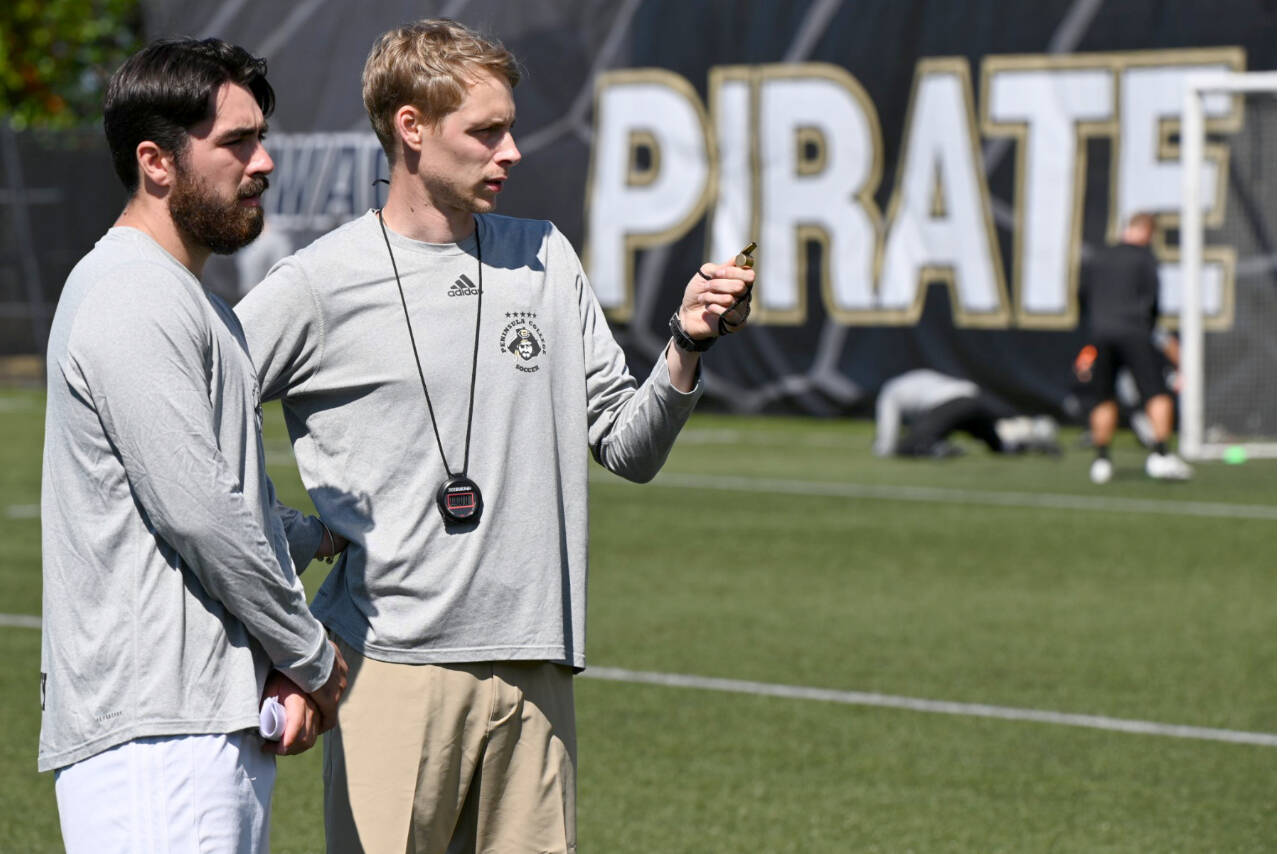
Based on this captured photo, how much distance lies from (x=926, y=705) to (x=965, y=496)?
698cm

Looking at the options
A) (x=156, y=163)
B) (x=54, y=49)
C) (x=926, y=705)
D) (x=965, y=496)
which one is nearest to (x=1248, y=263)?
(x=965, y=496)

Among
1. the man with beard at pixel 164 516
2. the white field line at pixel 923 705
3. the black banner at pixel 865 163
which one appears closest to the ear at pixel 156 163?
the man with beard at pixel 164 516

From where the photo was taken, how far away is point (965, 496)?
14.8m

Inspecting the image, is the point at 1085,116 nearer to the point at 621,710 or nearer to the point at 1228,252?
the point at 1228,252

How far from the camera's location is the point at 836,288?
72.4ft

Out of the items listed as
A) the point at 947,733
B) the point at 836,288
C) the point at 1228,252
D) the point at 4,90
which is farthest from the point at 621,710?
the point at 4,90

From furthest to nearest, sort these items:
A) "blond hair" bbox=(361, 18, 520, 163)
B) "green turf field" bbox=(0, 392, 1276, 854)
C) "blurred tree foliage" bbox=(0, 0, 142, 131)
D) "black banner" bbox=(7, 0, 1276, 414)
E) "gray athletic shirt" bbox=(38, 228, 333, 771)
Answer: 1. "blurred tree foliage" bbox=(0, 0, 142, 131)
2. "black banner" bbox=(7, 0, 1276, 414)
3. "green turf field" bbox=(0, 392, 1276, 854)
4. "blond hair" bbox=(361, 18, 520, 163)
5. "gray athletic shirt" bbox=(38, 228, 333, 771)

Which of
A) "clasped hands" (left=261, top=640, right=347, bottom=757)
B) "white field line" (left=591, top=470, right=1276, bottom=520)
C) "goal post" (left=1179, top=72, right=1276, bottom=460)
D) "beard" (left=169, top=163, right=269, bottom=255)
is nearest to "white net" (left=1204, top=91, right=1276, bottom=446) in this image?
"goal post" (left=1179, top=72, right=1276, bottom=460)

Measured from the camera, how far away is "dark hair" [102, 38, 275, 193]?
306 centimetres

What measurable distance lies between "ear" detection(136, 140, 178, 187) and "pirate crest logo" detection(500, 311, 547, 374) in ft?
2.32

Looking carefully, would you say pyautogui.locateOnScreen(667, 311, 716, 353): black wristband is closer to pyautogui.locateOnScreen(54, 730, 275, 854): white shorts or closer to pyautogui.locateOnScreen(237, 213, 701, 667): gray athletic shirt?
pyautogui.locateOnScreen(237, 213, 701, 667): gray athletic shirt

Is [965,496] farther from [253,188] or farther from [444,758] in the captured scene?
[253,188]

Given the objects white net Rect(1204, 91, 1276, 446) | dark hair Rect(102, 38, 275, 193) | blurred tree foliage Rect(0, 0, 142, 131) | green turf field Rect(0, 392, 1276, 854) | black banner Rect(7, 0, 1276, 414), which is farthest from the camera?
blurred tree foliage Rect(0, 0, 142, 131)

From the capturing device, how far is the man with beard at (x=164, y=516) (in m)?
2.95
